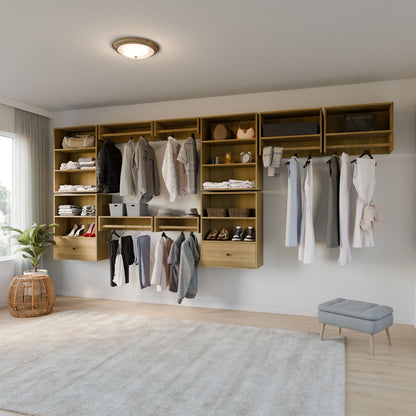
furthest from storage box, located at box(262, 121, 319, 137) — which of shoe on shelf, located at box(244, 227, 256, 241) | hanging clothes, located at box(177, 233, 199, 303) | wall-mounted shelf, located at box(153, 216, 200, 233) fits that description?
hanging clothes, located at box(177, 233, 199, 303)

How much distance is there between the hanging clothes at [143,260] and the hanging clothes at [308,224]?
1.93 meters

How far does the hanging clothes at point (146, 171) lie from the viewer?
4.85 m

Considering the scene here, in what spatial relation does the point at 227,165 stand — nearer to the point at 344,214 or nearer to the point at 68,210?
the point at 344,214

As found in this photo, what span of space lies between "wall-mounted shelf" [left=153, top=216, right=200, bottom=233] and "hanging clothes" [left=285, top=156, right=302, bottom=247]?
1128 mm

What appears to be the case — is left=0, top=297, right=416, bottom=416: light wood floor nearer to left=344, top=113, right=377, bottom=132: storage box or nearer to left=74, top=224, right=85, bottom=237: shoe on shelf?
left=74, top=224, right=85, bottom=237: shoe on shelf

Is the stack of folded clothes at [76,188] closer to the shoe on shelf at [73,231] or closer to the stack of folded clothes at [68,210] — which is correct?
the stack of folded clothes at [68,210]

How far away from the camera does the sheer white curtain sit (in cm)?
523

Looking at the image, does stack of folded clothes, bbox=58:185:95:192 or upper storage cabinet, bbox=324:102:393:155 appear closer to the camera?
upper storage cabinet, bbox=324:102:393:155

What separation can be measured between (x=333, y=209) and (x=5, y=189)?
13.4 feet

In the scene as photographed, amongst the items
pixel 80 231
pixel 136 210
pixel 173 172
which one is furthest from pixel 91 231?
pixel 173 172

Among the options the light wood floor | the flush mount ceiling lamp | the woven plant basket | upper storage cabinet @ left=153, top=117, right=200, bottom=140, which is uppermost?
the flush mount ceiling lamp

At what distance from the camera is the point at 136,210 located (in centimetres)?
502

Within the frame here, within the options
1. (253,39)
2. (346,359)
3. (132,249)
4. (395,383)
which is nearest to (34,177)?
(132,249)

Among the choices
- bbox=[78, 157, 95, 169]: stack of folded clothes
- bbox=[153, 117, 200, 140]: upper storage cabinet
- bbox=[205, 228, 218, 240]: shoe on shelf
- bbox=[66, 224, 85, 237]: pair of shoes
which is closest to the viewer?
bbox=[205, 228, 218, 240]: shoe on shelf
